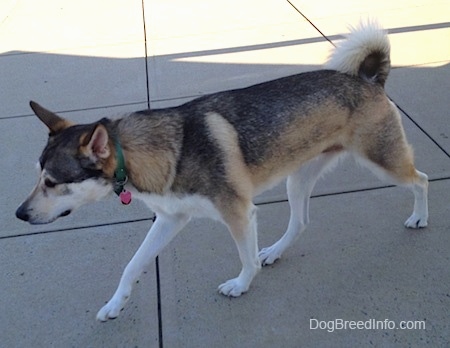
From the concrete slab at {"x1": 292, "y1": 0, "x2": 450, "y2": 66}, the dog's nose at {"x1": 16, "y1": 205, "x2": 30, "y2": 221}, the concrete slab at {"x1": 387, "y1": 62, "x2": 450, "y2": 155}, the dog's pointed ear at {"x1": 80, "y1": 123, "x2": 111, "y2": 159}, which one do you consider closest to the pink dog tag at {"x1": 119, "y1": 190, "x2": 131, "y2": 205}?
the dog's pointed ear at {"x1": 80, "y1": 123, "x2": 111, "y2": 159}

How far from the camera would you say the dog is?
9.47 feet

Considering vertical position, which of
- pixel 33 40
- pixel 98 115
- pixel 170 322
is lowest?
pixel 170 322

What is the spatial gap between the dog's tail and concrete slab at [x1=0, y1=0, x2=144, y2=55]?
197 inches

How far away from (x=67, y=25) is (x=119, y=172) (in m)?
6.76

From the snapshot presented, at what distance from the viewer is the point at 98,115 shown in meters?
5.93

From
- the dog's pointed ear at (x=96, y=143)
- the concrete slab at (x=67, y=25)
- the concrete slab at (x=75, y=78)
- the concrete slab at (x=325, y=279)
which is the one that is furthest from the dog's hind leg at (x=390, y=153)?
the concrete slab at (x=67, y=25)

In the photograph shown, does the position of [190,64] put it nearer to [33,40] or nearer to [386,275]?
[33,40]

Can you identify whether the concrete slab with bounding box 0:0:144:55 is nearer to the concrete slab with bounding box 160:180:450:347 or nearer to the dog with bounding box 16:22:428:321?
the concrete slab with bounding box 160:180:450:347

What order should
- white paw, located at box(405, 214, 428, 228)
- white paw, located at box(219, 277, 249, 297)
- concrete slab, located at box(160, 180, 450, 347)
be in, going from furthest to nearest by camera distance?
1. white paw, located at box(405, 214, 428, 228)
2. white paw, located at box(219, 277, 249, 297)
3. concrete slab, located at box(160, 180, 450, 347)

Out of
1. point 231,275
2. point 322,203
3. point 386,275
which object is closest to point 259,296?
point 231,275

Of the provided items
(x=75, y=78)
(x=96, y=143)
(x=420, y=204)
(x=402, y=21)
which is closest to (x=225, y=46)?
(x=75, y=78)

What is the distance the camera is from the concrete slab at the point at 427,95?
5.00m

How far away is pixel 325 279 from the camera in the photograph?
3.51 metres

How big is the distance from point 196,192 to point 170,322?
0.84 m
